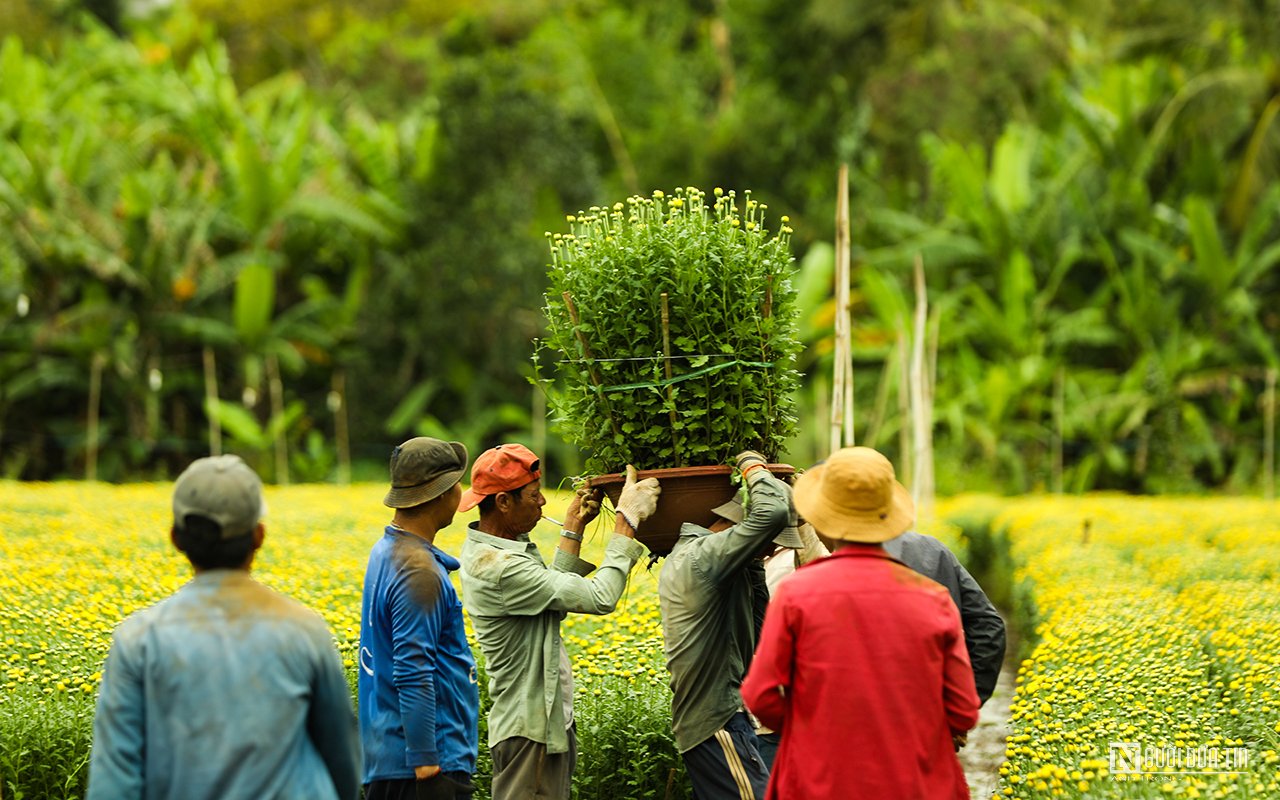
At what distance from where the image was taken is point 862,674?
3.98 metres

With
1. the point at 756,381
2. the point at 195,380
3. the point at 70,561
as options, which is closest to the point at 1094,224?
the point at 195,380

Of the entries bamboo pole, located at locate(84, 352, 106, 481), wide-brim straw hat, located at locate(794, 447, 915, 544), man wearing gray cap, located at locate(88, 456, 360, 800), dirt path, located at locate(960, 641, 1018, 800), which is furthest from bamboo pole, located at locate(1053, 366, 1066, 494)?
man wearing gray cap, located at locate(88, 456, 360, 800)

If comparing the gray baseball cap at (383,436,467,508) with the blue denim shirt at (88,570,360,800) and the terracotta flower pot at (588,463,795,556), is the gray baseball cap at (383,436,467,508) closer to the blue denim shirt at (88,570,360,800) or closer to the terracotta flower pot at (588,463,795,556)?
the terracotta flower pot at (588,463,795,556)

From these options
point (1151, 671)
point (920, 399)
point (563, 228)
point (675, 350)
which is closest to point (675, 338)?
point (675, 350)

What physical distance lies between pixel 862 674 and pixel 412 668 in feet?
5.17

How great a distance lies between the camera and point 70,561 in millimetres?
9977

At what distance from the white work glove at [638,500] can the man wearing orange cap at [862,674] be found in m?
0.99

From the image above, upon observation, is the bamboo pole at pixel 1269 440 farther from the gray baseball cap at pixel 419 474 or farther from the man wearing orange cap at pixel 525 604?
the gray baseball cap at pixel 419 474

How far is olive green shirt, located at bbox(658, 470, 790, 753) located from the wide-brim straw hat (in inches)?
26.4

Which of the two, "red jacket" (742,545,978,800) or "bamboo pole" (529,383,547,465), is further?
"bamboo pole" (529,383,547,465)

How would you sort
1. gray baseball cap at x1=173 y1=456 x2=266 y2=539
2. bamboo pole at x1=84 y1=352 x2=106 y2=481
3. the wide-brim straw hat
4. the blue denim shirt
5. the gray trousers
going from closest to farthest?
the blue denim shirt
gray baseball cap at x1=173 y1=456 x2=266 y2=539
the wide-brim straw hat
the gray trousers
bamboo pole at x1=84 y1=352 x2=106 y2=481

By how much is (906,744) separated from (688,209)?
2.47 m

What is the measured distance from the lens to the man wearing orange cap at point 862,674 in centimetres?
397

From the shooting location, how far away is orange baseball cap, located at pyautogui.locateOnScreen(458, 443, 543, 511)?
5.11 metres
